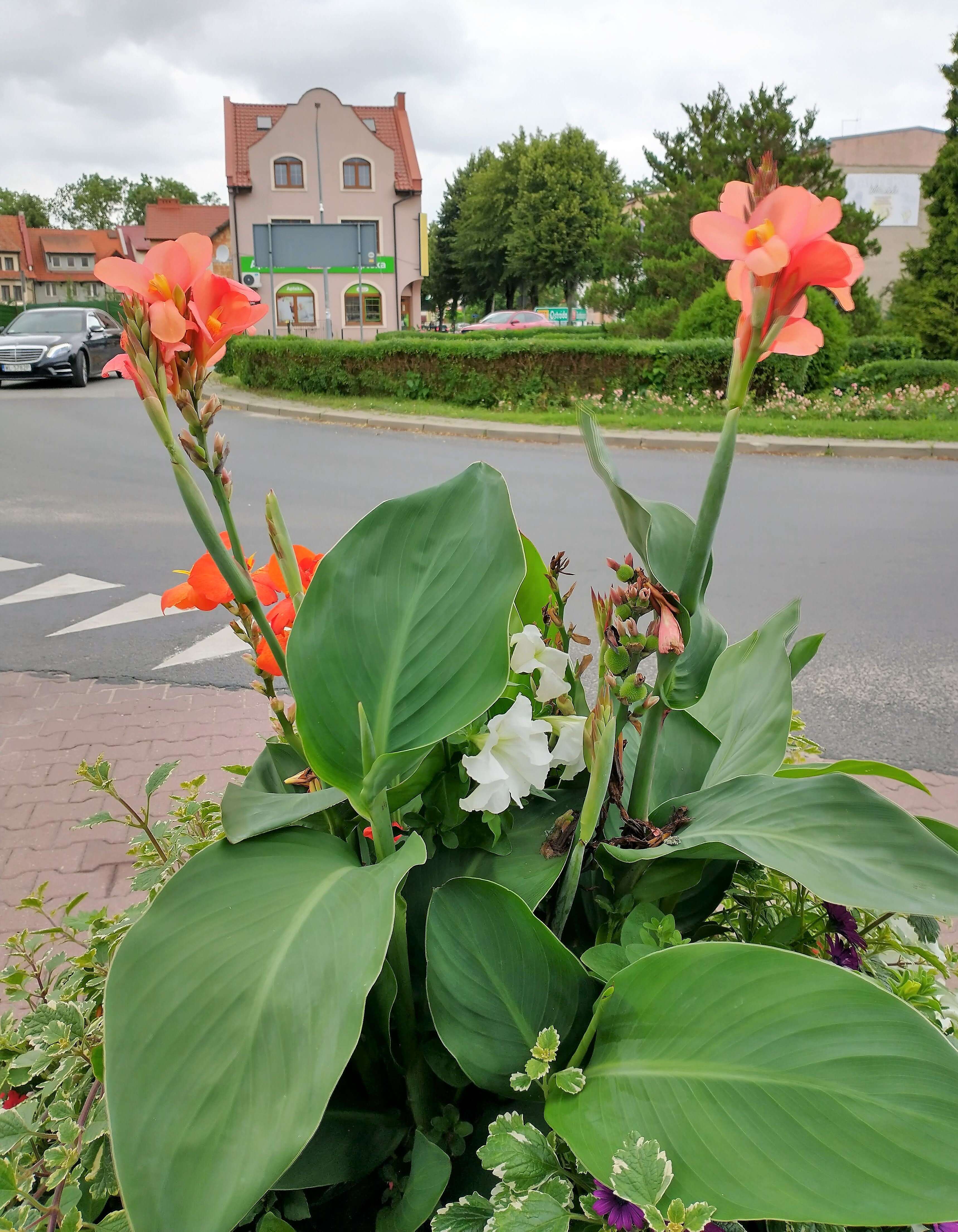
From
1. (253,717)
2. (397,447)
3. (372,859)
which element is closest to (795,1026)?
(372,859)

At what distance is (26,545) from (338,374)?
955 cm

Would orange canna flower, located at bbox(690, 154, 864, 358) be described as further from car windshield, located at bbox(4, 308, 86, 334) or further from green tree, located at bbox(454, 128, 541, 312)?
green tree, located at bbox(454, 128, 541, 312)

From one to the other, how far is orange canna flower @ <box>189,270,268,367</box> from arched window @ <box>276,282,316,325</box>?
1701 inches

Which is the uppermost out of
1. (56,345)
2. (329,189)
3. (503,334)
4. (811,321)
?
(329,189)

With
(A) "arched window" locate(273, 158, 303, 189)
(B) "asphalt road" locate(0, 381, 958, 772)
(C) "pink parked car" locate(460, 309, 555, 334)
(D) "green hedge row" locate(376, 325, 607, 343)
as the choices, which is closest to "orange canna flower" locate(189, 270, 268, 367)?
(B) "asphalt road" locate(0, 381, 958, 772)

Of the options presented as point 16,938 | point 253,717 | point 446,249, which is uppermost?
point 446,249

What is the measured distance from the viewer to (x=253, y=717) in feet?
14.0

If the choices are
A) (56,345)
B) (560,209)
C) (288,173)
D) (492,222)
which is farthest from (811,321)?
(492,222)

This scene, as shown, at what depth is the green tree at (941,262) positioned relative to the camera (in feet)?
57.4

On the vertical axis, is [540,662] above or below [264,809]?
above

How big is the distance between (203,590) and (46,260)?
102m

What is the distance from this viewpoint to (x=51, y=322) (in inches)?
769

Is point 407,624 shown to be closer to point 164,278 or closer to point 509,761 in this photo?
point 509,761

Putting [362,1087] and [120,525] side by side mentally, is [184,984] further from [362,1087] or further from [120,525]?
[120,525]
